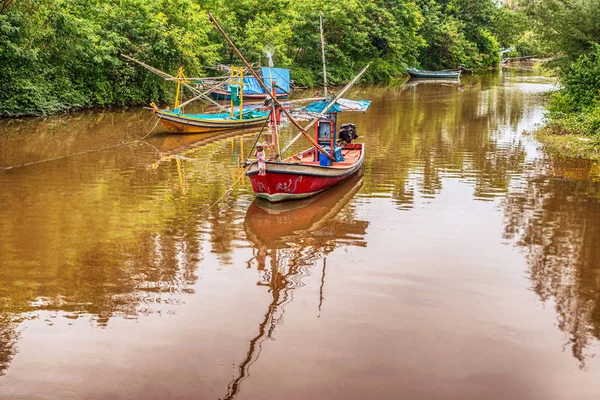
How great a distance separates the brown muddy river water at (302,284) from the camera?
6852mm

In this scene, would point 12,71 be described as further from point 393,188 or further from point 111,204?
point 393,188

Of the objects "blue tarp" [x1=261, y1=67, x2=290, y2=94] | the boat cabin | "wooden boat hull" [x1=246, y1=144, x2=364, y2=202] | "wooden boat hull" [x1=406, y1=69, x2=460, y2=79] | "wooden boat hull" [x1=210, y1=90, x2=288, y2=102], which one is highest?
"wooden boat hull" [x1=406, y1=69, x2=460, y2=79]

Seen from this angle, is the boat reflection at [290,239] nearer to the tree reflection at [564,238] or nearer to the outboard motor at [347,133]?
the outboard motor at [347,133]

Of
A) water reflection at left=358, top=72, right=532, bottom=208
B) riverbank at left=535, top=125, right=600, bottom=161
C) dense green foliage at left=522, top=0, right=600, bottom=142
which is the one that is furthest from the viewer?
dense green foliage at left=522, top=0, right=600, bottom=142

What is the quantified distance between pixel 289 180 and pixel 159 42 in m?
19.8

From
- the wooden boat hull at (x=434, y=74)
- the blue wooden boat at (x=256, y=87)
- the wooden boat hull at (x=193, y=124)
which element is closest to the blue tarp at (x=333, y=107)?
the wooden boat hull at (x=193, y=124)

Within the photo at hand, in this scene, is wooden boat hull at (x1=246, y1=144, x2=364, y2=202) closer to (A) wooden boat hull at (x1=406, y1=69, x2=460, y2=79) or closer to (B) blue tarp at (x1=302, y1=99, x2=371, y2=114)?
(B) blue tarp at (x1=302, y1=99, x2=371, y2=114)

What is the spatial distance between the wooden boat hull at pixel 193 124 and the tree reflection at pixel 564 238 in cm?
1120

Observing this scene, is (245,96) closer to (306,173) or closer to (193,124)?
(193,124)

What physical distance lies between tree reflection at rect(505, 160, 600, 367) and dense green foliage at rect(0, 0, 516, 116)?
17313mm

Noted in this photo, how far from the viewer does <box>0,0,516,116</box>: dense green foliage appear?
84.7ft

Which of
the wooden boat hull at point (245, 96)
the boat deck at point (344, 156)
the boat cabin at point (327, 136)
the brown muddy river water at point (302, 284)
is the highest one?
the wooden boat hull at point (245, 96)

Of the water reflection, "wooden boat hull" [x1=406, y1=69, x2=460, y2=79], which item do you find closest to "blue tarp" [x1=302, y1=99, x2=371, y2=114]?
the water reflection

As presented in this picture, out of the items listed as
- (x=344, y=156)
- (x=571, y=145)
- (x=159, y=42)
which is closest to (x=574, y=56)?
(x=571, y=145)
